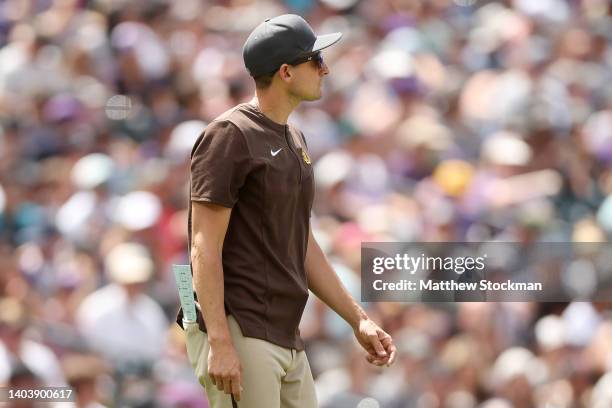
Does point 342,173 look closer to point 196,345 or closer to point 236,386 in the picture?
point 196,345

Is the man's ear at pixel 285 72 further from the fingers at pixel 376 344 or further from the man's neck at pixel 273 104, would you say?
the fingers at pixel 376 344

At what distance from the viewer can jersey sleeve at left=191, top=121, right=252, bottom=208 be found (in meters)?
2.57

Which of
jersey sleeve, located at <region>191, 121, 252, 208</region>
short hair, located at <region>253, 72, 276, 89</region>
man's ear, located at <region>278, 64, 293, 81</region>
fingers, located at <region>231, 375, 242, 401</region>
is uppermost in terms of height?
man's ear, located at <region>278, 64, 293, 81</region>

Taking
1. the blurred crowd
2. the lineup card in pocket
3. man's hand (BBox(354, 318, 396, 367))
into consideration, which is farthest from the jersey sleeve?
the blurred crowd

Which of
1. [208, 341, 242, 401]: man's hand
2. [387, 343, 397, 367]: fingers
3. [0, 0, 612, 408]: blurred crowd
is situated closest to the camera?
[208, 341, 242, 401]: man's hand

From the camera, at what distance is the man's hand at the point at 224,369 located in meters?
2.52

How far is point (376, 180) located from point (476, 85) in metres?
0.68

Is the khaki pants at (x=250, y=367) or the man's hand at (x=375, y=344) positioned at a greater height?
the khaki pants at (x=250, y=367)

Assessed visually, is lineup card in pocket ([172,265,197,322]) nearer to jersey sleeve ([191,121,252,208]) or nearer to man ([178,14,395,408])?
man ([178,14,395,408])

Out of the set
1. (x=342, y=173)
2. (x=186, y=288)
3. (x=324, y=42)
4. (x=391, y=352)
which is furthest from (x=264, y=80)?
(x=342, y=173)

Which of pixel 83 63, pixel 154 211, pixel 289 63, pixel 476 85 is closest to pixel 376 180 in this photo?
pixel 476 85

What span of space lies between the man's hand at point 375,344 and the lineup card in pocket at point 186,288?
0.50 metres

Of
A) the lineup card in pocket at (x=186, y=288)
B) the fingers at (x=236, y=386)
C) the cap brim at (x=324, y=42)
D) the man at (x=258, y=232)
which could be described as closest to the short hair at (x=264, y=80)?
the man at (x=258, y=232)

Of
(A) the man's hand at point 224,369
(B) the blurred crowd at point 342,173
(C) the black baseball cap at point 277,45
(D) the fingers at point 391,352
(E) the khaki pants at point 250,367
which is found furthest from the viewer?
(B) the blurred crowd at point 342,173
